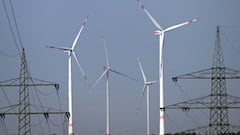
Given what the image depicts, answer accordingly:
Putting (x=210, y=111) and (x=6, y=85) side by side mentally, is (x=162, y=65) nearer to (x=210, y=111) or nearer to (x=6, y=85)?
(x=210, y=111)

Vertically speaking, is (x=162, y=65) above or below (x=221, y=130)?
above

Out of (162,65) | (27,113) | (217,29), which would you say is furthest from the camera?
(217,29)

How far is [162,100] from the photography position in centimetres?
7388

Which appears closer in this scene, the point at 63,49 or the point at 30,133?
the point at 30,133

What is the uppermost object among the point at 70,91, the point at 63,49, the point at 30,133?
the point at 63,49

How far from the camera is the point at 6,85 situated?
272 feet

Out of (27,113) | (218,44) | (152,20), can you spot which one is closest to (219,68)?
(218,44)

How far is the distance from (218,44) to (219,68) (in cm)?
543

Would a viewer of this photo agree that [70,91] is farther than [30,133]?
Yes

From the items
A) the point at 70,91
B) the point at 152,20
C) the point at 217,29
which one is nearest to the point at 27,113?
the point at 70,91

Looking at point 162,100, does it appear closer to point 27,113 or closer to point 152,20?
point 152,20

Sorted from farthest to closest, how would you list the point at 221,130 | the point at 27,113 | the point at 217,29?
the point at 217,29 → the point at 221,130 → the point at 27,113

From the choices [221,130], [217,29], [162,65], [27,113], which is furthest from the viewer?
[217,29]

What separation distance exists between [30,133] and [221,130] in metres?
31.3
